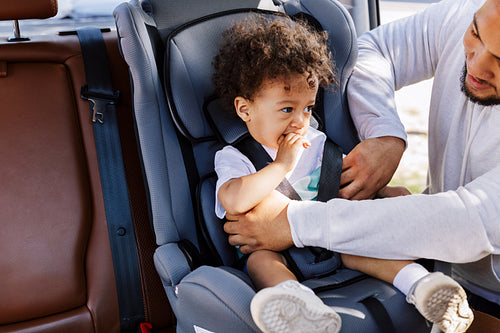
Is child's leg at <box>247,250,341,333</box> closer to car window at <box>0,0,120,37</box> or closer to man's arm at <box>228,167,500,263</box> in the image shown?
man's arm at <box>228,167,500,263</box>

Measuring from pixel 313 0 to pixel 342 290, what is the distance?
37.2 inches

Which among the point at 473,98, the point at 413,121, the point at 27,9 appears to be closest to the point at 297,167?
the point at 473,98

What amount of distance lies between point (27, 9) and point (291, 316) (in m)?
1.18

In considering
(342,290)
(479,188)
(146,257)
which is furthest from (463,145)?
(146,257)

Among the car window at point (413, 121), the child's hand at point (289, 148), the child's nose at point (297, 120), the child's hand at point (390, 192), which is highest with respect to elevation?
the child's nose at point (297, 120)

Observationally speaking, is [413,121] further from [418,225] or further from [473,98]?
[418,225]

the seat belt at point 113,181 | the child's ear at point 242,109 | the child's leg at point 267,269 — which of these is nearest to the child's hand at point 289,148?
the child's ear at point 242,109

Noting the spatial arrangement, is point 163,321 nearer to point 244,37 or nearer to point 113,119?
point 113,119

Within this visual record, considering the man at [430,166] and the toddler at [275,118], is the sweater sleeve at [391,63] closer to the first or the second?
the man at [430,166]

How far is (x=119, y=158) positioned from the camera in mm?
1756

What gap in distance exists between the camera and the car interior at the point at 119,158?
1.43m

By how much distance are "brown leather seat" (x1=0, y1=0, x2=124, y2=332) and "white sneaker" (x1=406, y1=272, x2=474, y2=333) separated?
3.48ft

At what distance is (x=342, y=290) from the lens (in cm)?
126

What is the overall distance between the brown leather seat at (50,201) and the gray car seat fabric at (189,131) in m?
0.38
